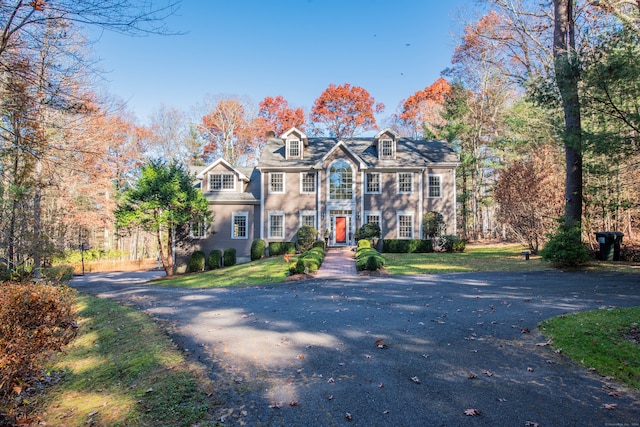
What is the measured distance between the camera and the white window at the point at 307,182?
23016mm

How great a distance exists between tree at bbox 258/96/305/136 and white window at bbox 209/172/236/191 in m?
17.4

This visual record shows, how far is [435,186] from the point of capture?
2319cm

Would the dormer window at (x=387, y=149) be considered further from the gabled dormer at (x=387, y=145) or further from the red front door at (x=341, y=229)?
the red front door at (x=341, y=229)

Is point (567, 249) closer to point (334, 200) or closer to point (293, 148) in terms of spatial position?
point (334, 200)

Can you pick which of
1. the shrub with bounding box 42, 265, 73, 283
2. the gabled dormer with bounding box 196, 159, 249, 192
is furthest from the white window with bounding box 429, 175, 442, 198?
the shrub with bounding box 42, 265, 73, 283

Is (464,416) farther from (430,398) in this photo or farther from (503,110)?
(503,110)

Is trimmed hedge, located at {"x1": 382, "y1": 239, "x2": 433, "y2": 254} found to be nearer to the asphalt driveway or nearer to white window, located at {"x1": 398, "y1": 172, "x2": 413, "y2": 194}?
white window, located at {"x1": 398, "y1": 172, "x2": 413, "y2": 194}

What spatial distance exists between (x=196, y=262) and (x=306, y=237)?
7087 millimetres

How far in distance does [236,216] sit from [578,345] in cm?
2049

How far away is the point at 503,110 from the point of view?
90.8ft

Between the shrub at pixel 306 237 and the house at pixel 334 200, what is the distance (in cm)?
162

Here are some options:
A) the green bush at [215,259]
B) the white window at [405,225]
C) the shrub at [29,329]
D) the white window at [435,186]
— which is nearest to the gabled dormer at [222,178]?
A: the green bush at [215,259]

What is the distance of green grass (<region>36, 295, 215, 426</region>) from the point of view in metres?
3.56

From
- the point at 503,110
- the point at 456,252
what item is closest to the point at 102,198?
the point at 456,252
